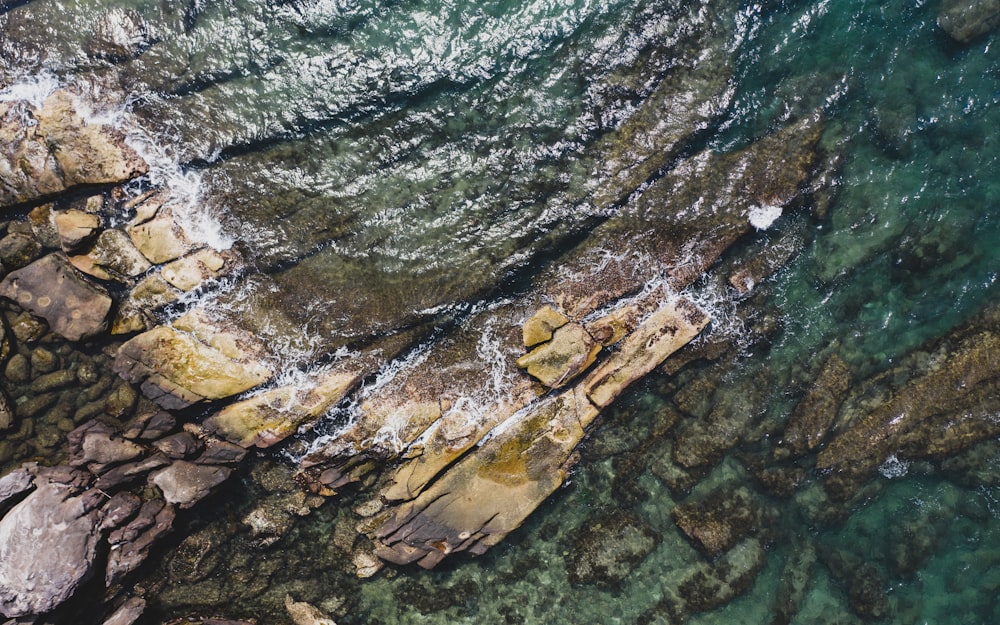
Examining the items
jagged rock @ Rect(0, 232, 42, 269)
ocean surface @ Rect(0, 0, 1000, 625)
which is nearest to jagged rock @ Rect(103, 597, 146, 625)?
ocean surface @ Rect(0, 0, 1000, 625)

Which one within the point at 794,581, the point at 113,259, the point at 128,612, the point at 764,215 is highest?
the point at 113,259

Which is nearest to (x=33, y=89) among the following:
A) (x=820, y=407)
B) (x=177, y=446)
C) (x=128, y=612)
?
(x=177, y=446)

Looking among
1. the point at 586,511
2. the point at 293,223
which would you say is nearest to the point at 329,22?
the point at 293,223

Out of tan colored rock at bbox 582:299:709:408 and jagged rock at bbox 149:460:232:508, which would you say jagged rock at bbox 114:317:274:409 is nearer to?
jagged rock at bbox 149:460:232:508

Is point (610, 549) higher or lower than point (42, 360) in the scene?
lower

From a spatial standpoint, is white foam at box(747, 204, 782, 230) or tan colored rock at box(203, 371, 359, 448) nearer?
tan colored rock at box(203, 371, 359, 448)

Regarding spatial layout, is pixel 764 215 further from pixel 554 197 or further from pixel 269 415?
pixel 269 415
